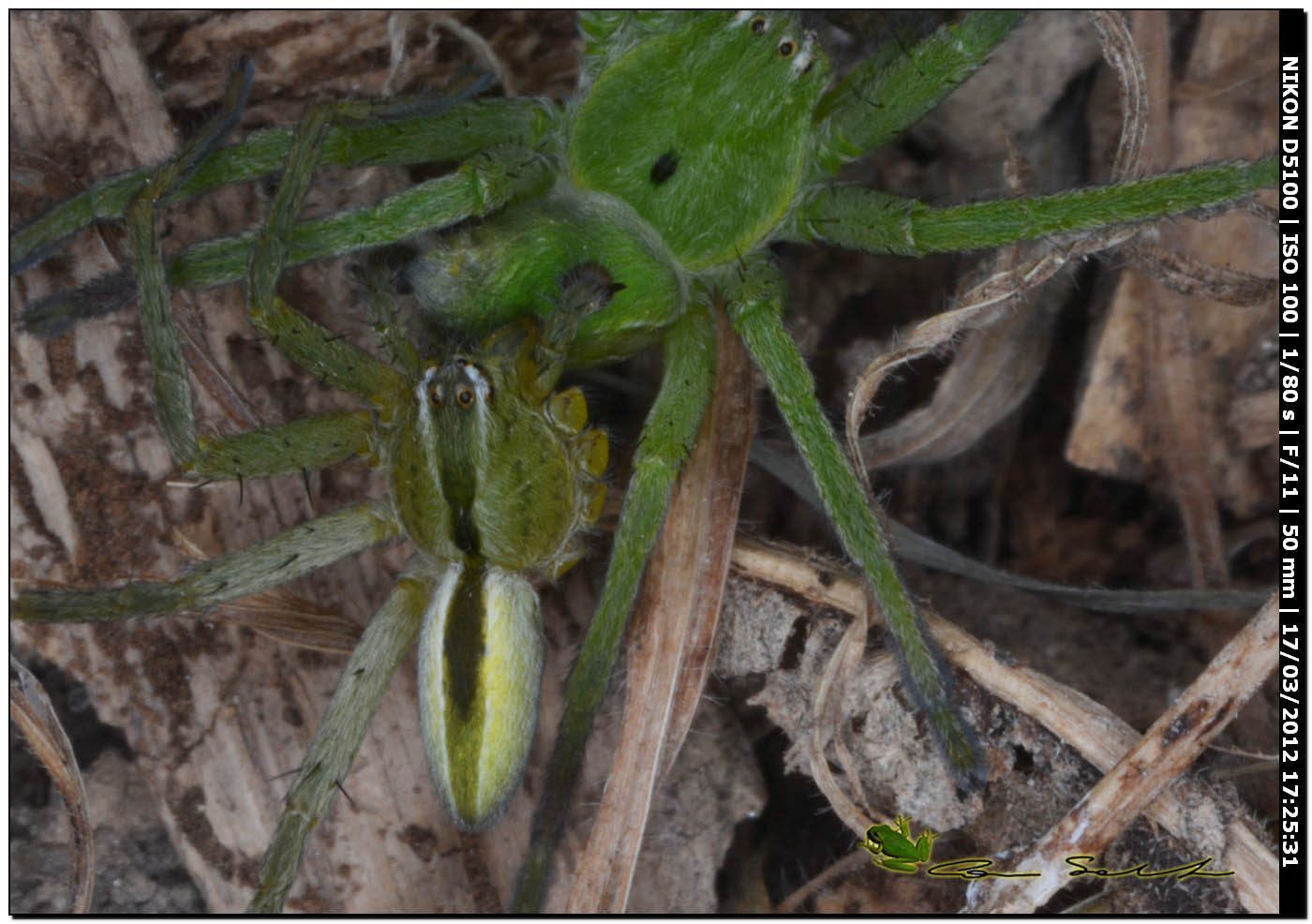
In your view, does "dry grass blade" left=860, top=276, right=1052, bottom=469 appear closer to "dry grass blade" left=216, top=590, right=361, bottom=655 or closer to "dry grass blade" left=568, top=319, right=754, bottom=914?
"dry grass blade" left=568, top=319, right=754, bottom=914

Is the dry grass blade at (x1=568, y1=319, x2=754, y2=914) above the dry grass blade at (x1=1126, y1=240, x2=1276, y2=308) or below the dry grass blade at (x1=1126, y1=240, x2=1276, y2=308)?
below

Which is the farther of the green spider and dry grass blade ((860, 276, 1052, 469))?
dry grass blade ((860, 276, 1052, 469))

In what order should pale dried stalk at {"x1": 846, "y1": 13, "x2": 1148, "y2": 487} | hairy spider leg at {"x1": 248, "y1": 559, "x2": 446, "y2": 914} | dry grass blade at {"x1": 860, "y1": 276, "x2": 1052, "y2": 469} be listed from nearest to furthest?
hairy spider leg at {"x1": 248, "y1": 559, "x2": 446, "y2": 914} < pale dried stalk at {"x1": 846, "y1": 13, "x2": 1148, "y2": 487} < dry grass blade at {"x1": 860, "y1": 276, "x2": 1052, "y2": 469}

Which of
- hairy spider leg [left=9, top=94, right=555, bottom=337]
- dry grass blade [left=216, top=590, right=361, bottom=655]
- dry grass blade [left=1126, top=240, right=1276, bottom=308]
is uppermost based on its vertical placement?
hairy spider leg [left=9, top=94, right=555, bottom=337]

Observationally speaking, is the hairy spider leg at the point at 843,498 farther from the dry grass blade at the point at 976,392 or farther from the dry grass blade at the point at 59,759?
the dry grass blade at the point at 59,759

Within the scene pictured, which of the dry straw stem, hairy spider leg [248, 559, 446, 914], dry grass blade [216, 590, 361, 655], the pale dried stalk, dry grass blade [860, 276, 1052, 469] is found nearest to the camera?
the dry straw stem

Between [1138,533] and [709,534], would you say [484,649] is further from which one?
[1138,533]

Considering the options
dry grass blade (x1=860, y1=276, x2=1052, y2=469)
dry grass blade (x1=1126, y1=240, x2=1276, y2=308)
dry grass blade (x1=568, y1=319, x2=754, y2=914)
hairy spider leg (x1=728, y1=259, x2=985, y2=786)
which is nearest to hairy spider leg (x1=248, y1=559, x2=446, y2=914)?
dry grass blade (x1=568, y1=319, x2=754, y2=914)

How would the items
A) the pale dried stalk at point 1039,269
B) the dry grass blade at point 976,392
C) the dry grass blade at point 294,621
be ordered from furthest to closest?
1. the dry grass blade at point 976,392
2. the dry grass blade at point 294,621
3. the pale dried stalk at point 1039,269

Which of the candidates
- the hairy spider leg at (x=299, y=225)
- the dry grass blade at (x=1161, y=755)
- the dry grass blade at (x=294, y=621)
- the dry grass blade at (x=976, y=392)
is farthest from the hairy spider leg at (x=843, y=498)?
the dry grass blade at (x=294, y=621)
